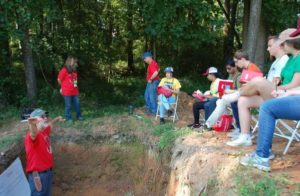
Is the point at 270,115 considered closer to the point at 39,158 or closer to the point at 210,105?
the point at 210,105

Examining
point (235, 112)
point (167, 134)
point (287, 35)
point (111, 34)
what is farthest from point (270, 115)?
point (111, 34)

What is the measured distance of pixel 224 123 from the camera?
277 inches

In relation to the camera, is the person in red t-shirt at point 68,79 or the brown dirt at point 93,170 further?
the person in red t-shirt at point 68,79

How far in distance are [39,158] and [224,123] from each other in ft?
11.0

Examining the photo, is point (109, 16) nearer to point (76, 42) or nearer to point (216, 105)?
point (76, 42)

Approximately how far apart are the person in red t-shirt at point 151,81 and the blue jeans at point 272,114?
17.5ft

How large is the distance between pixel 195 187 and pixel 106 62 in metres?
9.99

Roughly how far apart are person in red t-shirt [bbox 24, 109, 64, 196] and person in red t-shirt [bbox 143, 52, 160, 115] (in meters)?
3.50

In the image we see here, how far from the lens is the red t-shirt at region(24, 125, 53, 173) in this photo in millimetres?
6441

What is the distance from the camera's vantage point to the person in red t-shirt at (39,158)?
639 centimetres

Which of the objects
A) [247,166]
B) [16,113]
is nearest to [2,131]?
[16,113]

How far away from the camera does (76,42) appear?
13078 mm

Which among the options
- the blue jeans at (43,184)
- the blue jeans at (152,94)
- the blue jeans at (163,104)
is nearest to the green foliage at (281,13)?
→ the blue jeans at (152,94)

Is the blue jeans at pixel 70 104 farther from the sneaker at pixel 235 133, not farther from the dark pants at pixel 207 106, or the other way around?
the sneaker at pixel 235 133
